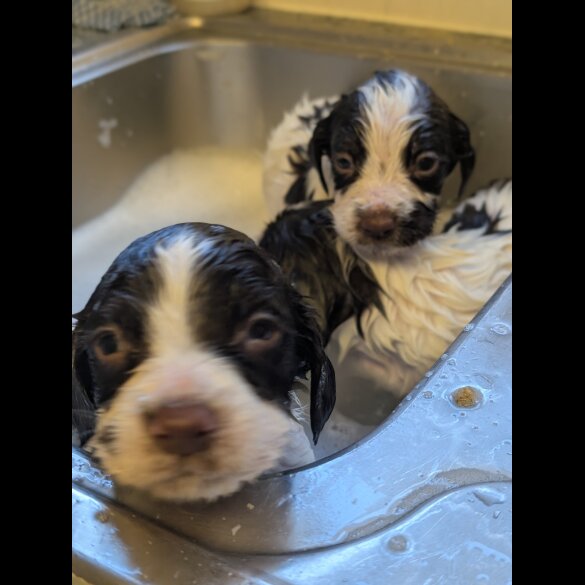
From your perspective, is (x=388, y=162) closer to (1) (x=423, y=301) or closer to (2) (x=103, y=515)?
(1) (x=423, y=301)

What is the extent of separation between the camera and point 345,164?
4.00ft

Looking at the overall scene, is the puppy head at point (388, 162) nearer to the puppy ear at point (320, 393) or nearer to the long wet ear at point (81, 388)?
the puppy ear at point (320, 393)

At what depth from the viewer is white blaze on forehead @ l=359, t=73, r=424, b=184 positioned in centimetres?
118

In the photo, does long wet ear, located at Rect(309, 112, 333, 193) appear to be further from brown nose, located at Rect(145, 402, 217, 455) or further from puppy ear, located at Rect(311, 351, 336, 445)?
brown nose, located at Rect(145, 402, 217, 455)

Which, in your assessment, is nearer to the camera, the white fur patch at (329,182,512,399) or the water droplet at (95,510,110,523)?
the water droplet at (95,510,110,523)

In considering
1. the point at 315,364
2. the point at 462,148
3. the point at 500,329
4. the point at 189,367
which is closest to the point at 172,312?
the point at 189,367

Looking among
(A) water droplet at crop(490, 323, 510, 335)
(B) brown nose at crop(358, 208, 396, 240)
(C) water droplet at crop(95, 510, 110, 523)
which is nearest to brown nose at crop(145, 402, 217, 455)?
(C) water droplet at crop(95, 510, 110, 523)

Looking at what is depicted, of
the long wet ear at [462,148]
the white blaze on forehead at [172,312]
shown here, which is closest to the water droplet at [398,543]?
the white blaze on forehead at [172,312]

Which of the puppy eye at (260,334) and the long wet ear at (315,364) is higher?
the puppy eye at (260,334)

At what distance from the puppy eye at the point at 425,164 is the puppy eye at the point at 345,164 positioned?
10cm

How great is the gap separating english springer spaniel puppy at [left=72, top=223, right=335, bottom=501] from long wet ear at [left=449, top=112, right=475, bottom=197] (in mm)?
749

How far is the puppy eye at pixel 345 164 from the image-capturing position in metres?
1.21

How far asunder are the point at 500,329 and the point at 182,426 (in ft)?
1.29
